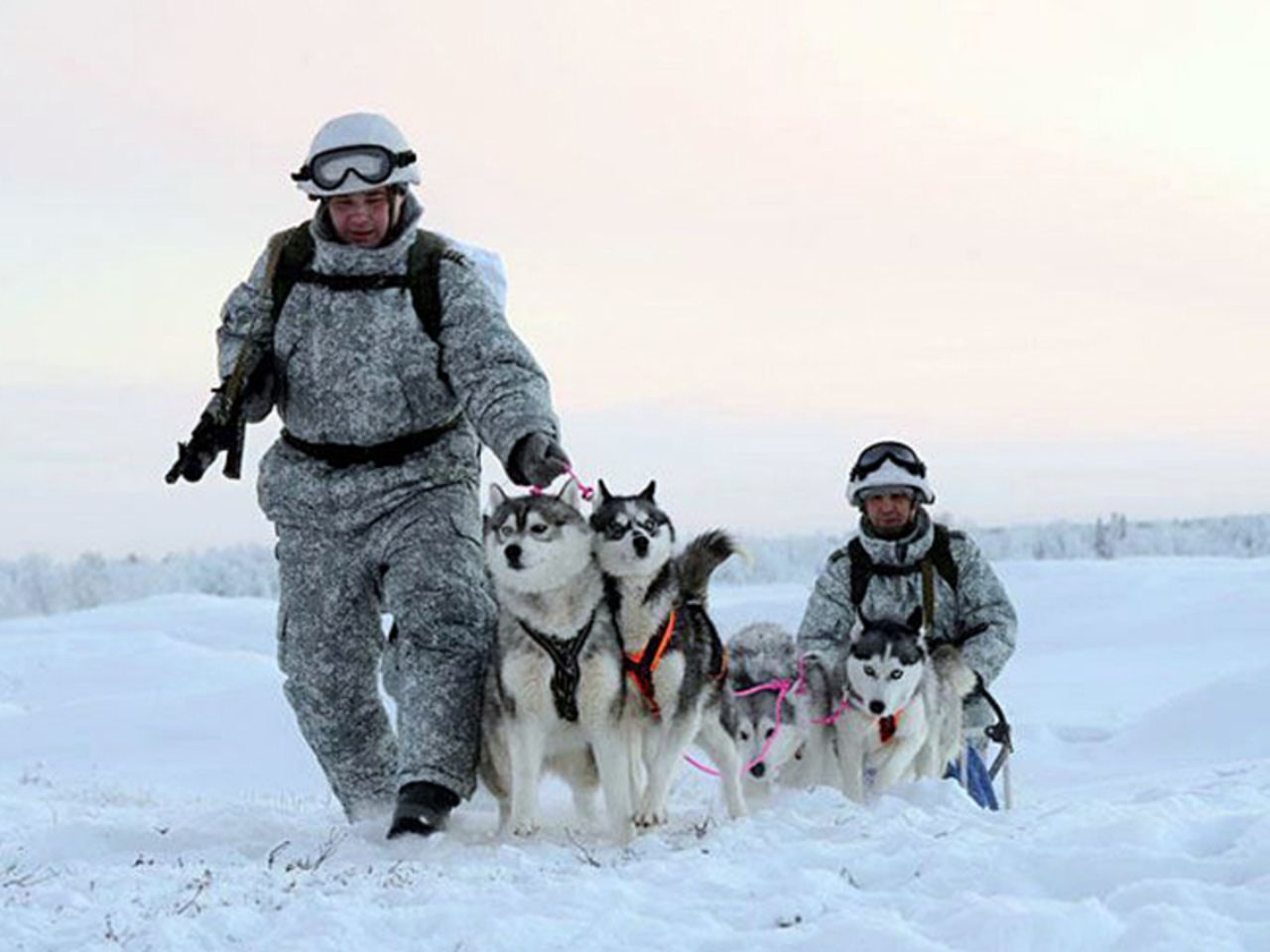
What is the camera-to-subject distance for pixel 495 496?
6266mm

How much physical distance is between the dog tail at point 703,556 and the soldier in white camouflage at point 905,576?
3.99 ft

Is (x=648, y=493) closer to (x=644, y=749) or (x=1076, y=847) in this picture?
(x=644, y=749)

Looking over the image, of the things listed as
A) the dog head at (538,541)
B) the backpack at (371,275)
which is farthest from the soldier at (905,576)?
the backpack at (371,275)

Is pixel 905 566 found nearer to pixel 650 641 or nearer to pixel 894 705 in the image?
pixel 894 705

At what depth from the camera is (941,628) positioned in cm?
805

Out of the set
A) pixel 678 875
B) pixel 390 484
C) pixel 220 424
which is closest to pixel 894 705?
pixel 390 484

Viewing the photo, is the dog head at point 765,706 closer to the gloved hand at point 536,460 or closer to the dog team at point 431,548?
the dog team at point 431,548

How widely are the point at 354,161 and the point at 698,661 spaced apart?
2.42 meters

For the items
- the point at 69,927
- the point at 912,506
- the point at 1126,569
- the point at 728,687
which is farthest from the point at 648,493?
the point at 1126,569

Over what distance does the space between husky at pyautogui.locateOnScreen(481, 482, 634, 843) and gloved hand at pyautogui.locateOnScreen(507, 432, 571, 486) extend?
0.15 meters

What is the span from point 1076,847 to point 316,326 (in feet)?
11.6

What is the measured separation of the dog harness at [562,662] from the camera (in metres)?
5.93

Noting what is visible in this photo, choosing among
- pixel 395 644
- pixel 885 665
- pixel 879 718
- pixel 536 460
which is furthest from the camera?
pixel 879 718

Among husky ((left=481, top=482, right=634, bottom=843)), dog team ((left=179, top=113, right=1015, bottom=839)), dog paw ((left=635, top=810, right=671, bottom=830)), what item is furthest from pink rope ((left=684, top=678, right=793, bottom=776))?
husky ((left=481, top=482, right=634, bottom=843))
